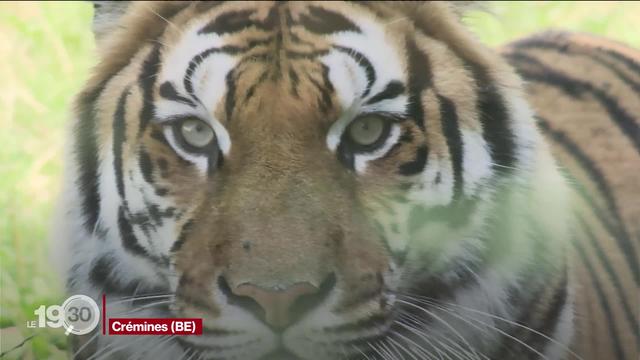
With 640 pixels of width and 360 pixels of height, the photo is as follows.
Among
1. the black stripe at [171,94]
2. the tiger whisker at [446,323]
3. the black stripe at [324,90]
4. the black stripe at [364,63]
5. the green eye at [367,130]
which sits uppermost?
the black stripe at [364,63]

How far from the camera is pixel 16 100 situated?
5.18ft

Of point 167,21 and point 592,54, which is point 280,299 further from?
point 592,54

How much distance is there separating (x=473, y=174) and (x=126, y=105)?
604 mm

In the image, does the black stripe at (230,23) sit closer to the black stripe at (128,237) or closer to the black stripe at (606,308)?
the black stripe at (128,237)

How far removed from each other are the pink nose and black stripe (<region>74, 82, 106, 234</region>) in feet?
1.04

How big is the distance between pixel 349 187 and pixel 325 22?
0.94 feet

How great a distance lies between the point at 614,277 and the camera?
1.60 m

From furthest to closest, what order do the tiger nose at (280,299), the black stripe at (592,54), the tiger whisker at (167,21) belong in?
1. the black stripe at (592,54)
2. the tiger whisker at (167,21)
3. the tiger nose at (280,299)

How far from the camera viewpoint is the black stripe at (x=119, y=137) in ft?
4.89

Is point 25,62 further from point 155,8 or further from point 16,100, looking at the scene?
point 155,8

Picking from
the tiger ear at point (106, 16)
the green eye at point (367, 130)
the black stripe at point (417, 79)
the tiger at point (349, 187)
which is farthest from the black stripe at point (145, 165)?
the black stripe at point (417, 79)

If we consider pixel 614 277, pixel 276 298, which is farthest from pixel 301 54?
pixel 614 277

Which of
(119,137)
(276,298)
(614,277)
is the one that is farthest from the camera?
(614,277)

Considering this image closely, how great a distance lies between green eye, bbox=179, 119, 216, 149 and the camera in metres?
1.43
